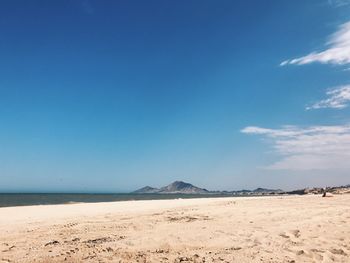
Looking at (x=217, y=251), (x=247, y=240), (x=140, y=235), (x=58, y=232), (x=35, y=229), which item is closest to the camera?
(x=217, y=251)

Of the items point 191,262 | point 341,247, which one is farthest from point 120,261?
point 341,247

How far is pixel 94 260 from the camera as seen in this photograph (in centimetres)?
723

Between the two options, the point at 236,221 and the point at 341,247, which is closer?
the point at 341,247

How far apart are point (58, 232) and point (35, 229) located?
47.7 inches

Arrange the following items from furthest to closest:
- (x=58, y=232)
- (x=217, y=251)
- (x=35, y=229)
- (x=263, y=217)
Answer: (x=263, y=217) < (x=35, y=229) < (x=58, y=232) < (x=217, y=251)

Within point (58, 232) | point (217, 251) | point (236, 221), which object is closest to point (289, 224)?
point (236, 221)

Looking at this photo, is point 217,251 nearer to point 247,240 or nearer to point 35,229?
point 247,240

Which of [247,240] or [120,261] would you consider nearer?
[120,261]

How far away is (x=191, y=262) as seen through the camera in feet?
23.1

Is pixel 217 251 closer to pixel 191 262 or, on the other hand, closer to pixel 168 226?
pixel 191 262

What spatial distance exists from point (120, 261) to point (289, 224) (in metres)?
5.91

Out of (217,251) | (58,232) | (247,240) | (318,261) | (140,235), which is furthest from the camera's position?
(58,232)

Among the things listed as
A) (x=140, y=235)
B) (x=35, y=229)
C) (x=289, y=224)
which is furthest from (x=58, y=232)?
(x=289, y=224)

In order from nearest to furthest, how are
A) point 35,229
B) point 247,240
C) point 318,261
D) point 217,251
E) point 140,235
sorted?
point 318,261, point 217,251, point 247,240, point 140,235, point 35,229
